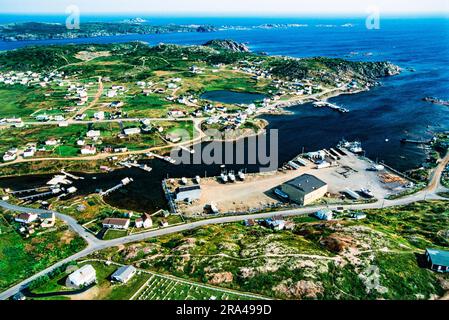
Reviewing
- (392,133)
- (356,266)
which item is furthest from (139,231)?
(392,133)

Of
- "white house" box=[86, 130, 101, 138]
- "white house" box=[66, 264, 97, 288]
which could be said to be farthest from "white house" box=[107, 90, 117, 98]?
"white house" box=[66, 264, 97, 288]

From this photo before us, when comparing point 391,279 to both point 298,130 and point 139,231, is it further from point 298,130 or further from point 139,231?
point 298,130

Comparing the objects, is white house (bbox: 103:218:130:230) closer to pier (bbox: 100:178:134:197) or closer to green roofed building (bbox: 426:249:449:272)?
pier (bbox: 100:178:134:197)

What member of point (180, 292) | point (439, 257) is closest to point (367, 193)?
point (439, 257)

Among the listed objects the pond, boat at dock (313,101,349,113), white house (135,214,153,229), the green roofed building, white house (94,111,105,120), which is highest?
the pond

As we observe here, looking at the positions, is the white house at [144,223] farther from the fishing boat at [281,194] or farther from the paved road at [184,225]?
the fishing boat at [281,194]

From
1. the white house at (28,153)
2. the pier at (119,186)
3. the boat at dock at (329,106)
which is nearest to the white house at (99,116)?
the white house at (28,153)

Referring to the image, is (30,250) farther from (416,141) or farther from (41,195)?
(416,141)

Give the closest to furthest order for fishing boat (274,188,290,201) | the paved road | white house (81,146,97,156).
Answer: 1. the paved road
2. fishing boat (274,188,290,201)
3. white house (81,146,97,156)
